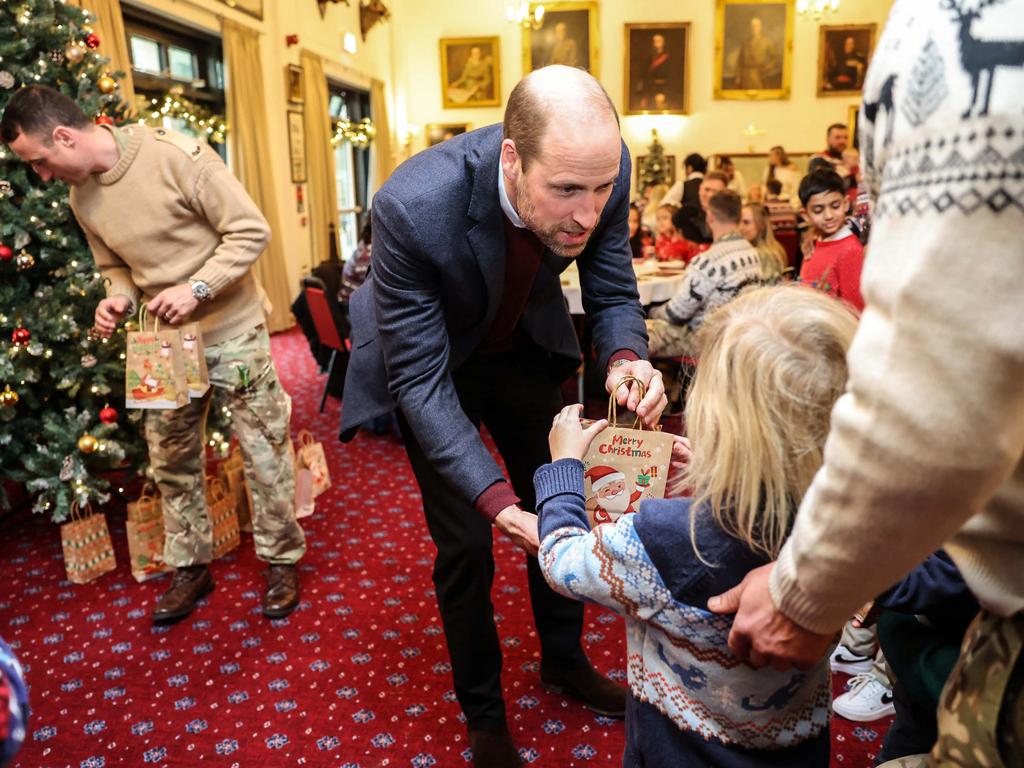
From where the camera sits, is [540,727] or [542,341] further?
[540,727]

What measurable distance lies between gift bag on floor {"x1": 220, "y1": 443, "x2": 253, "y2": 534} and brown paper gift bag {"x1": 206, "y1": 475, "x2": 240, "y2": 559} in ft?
0.17

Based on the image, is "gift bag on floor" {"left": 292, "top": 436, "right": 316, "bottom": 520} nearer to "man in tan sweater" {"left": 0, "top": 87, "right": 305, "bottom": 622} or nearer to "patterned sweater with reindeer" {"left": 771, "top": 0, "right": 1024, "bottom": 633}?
"man in tan sweater" {"left": 0, "top": 87, "right": 305, "bottom": 622}

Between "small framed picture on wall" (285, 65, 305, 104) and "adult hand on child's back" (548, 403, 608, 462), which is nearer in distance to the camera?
"adult hand on child's back" (548, 403, 608, 462)

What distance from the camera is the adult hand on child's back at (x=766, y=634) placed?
0.88 metres

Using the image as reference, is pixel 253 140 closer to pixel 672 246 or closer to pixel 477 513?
pixel 672 246

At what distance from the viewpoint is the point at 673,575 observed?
3.65 ft

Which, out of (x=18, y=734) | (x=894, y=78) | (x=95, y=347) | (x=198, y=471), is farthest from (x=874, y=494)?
(x=95, y=347)

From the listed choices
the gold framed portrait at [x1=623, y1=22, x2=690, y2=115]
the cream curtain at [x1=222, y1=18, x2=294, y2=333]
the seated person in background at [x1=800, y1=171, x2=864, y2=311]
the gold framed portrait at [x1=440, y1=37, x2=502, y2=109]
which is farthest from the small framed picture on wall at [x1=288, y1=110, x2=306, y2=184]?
the seated person in background at [x1=800, y1=171, x2=864, y2=311]

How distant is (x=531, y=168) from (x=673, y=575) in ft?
2.62

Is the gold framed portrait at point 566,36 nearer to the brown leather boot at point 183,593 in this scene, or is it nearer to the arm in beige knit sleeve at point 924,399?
the brown leather boot at point 183,593

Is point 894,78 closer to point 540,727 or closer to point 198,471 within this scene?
point 540,727

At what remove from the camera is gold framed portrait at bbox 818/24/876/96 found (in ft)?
41.2

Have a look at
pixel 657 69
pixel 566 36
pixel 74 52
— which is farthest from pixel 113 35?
pixel 657 69

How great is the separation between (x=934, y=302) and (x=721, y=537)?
0.55 m
